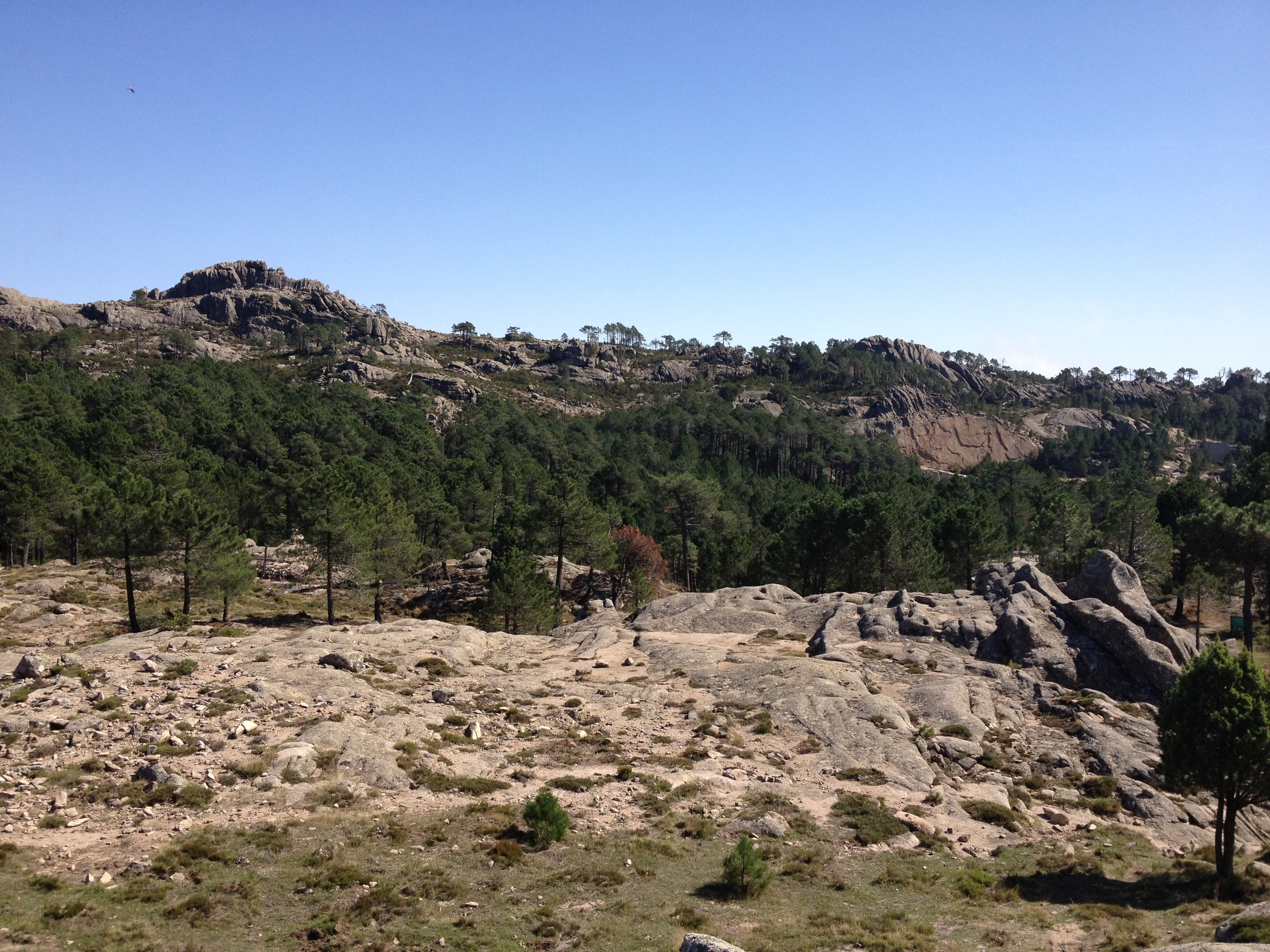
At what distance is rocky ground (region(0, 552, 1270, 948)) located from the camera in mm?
23438

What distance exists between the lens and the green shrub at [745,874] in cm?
2131

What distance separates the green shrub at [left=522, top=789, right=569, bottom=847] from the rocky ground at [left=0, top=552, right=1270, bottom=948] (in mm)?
1245

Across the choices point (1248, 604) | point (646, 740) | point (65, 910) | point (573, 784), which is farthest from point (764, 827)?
point (1248, 604)

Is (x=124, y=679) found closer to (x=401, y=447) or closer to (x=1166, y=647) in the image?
(x=1166, y=647)

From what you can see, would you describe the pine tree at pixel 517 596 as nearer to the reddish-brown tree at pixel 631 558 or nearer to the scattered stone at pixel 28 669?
the reddish-brown tree at pixel 631 558

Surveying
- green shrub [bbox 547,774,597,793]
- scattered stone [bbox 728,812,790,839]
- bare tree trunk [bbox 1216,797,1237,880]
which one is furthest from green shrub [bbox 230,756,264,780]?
bare tree trunk [bbox 1216,797,1237,880]

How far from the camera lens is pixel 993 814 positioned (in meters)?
28.7

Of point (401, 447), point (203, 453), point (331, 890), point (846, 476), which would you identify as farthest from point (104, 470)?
point (846, 476)

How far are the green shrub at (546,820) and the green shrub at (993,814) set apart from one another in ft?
53.1

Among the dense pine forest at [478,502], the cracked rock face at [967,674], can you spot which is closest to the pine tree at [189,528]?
the dense pine forest at [478,502]

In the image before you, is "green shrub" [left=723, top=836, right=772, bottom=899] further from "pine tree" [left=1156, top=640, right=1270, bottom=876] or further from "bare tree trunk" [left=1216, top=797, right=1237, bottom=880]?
"bare tree trunk" [left=1216, top=797, right=1237, bottom=880]

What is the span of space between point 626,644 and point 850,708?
1821 centimetres

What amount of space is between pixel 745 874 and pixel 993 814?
42.6 feet

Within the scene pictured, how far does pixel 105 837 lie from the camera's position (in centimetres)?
2123
